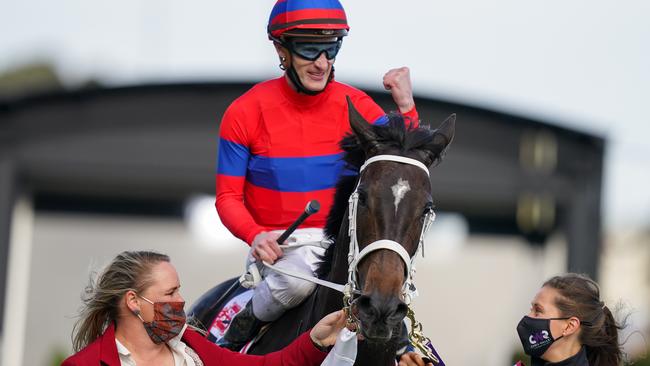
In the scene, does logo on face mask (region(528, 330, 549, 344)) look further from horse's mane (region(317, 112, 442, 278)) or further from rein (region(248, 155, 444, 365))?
horse's mane (region(317, 112, 442, 278))

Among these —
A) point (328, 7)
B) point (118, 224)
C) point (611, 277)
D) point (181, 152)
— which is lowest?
point (611, 277)

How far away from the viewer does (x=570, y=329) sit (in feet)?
17.0

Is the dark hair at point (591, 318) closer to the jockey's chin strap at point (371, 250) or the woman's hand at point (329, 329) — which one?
the jockey's chin strap at point (371, 250)

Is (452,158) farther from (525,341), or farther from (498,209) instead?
(525,341)

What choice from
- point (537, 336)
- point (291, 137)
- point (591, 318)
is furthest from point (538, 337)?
point (291, 137)

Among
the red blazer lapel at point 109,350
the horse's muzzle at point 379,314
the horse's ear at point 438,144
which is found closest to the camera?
the horse's muzzle at point 379,314

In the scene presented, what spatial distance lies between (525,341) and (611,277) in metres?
31.9

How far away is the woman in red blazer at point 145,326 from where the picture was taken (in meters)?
4.72

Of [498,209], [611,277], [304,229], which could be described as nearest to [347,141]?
[304,229]

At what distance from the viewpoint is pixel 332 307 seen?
16.9 feet

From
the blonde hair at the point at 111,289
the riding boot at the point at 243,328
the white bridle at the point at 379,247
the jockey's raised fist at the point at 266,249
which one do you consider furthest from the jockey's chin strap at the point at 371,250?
the blonde hair at the point at 111,289

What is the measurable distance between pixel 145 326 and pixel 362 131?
118cm

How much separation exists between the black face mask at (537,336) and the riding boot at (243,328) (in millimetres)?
1240

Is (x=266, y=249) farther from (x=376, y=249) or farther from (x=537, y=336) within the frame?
(x=537, y=336)
